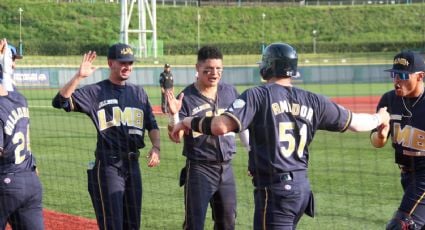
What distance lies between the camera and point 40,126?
766 inches

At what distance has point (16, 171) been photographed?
5.85m

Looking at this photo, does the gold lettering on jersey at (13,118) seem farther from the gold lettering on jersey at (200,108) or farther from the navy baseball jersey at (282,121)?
the navy baseball jersey at (282,121)

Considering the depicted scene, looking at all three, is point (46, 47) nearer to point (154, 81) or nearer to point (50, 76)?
point (50, 76)

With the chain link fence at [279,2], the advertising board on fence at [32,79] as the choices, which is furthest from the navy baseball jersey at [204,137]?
the chain link fence at [279,2]

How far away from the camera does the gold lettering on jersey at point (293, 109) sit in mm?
4949

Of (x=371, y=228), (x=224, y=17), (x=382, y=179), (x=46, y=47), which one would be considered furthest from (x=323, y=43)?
(x=371, y=228)

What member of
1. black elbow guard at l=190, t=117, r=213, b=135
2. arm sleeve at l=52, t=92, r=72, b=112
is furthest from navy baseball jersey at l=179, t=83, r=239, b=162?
black elbow guard at l=190, t=117, r=213, b=135

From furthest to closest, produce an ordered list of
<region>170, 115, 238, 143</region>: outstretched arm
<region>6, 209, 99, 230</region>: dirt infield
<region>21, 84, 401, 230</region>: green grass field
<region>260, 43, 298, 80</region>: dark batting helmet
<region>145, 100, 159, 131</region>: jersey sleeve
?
<region>21, 84, 401, 230</region>: green grass field
<region>6, 209, 99, 230</region>: dirt infield
<region>145, 100, 159, 131</region>: jersey sleeve
<region>260, 43, 298, 80</region>: dark batting helmet
<region>170, 115, 238, 143</region>: outstretched arm

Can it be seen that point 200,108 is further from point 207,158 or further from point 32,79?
point 32,79

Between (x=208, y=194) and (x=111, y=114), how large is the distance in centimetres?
113

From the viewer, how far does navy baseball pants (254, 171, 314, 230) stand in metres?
5.02

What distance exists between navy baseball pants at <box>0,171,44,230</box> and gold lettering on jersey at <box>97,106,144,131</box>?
0.86 metres

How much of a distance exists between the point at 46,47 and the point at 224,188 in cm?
2539

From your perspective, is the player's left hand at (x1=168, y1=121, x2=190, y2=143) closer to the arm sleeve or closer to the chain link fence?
the arm sleeve
